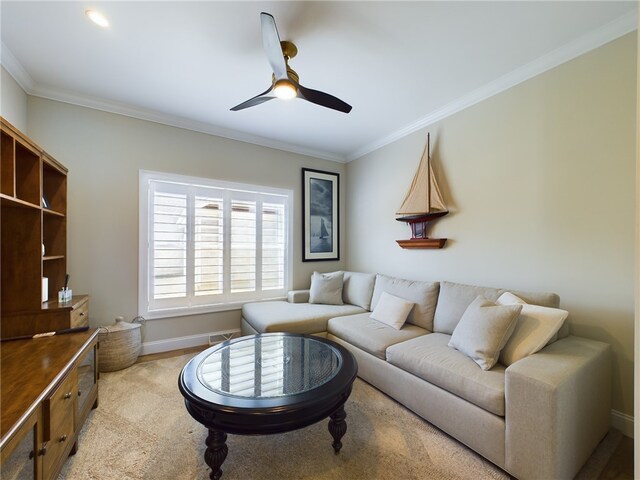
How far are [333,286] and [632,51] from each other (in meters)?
3.26

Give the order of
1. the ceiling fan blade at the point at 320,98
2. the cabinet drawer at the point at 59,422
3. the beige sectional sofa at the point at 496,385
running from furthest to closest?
the ceiling fan blade at the point at 320,98 < the beige sectional sofa at the point at 496,385 < the cabinet drawer at the point at 59,422

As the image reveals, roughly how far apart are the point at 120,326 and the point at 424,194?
353 cm

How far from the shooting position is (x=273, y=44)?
1.66 metres

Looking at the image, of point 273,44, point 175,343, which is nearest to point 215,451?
point 175,343

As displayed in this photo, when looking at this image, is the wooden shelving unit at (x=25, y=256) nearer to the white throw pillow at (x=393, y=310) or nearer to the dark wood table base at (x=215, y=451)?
the dark wood table base at (x=215, y=451)

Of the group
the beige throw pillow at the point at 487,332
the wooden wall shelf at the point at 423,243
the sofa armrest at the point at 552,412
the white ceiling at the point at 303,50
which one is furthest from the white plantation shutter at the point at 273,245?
the sofa armrest at the point at 552,412

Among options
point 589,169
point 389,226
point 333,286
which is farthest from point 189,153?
point 589,169

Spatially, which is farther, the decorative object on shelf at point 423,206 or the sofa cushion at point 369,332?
the decorative object on shelf at point 423,206

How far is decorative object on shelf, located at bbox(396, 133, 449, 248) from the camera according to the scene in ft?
9.88

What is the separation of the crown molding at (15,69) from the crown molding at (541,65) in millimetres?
3733

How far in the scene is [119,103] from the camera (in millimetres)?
2895

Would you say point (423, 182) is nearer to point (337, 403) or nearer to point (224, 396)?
point (337, 403)

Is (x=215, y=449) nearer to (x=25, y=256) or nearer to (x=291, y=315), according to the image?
(x=291, y=315)

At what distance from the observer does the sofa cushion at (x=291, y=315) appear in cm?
285
